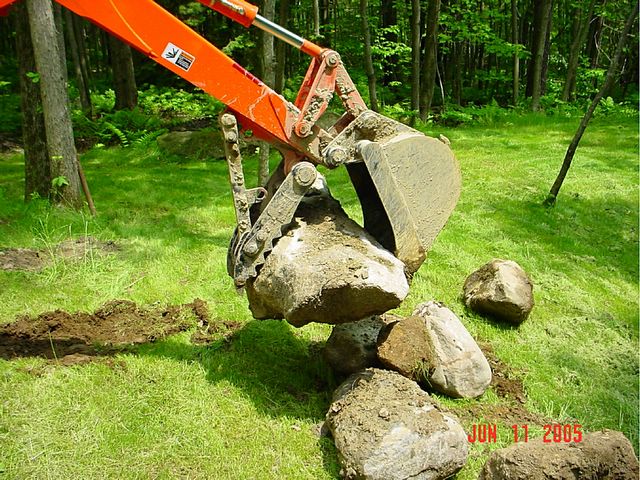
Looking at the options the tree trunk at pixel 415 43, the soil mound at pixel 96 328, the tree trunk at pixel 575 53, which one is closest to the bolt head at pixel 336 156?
the soil mound at pixel 96 328

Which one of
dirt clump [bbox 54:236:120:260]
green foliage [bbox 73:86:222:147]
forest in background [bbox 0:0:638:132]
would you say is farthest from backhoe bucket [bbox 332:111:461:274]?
green foliage [bbox 73:86:222:147]

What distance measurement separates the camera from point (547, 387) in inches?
173

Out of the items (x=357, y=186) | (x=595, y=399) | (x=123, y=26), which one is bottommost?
(x=595, y=399)

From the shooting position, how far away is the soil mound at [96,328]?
439cm

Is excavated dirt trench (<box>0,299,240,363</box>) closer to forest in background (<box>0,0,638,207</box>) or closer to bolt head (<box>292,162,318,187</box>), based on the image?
bolt head (<box>292,162,318,187</box>)

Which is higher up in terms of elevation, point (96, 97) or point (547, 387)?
point (96, 97)

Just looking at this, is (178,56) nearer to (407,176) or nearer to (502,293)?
(407,176)

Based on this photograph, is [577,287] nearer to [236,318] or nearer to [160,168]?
[236,318]

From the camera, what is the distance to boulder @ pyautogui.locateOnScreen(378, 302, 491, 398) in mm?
3932

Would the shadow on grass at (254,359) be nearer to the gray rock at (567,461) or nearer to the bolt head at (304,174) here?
the gray rock at (567,461)

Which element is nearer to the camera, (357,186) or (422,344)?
(422,344)

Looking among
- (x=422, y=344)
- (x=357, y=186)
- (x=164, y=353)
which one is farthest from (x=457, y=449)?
(x=164, y=353)

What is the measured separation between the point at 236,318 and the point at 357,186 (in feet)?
5.55

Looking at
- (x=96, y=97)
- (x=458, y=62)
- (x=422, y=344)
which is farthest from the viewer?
(x=458, y=62)
